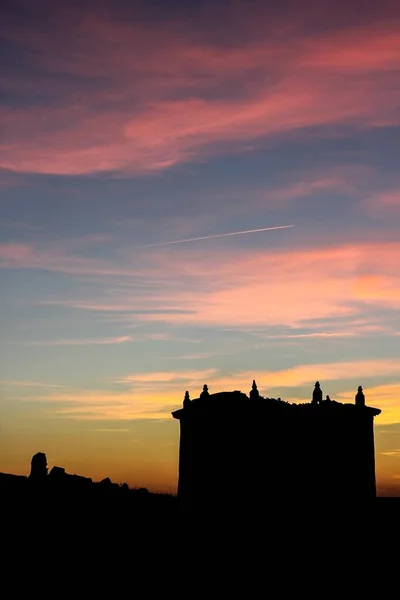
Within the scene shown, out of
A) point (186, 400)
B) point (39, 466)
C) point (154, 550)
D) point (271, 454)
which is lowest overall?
point (154, 550)

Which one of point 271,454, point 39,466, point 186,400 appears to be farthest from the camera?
point 186,400

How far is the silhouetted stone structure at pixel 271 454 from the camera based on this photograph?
3878 centimetres

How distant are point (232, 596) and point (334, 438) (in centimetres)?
1601

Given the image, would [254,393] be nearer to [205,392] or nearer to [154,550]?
[205,392]

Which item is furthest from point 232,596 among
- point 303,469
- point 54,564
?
point 303,469

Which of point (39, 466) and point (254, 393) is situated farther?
point (254, 393)

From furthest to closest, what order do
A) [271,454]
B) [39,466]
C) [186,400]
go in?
1. [186,400]
2. [271,454]
3. [39,466]

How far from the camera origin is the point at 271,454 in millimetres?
39344

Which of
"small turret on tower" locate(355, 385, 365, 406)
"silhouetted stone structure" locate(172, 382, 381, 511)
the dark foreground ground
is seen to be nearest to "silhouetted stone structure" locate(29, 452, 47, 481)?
the dark foreground ground

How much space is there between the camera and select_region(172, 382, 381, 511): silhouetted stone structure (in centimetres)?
3878

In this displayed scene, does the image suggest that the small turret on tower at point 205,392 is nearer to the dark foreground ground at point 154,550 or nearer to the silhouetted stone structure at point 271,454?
the silhouetted stone structure at point 271,454

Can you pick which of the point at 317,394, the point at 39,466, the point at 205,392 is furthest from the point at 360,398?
the point at 39,466

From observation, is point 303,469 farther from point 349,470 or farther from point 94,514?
point 94,514

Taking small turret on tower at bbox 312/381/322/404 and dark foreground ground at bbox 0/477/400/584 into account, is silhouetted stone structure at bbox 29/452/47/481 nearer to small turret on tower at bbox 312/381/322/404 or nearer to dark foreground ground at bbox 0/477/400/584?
dark foreground ground at bbox 0/477/400/584
